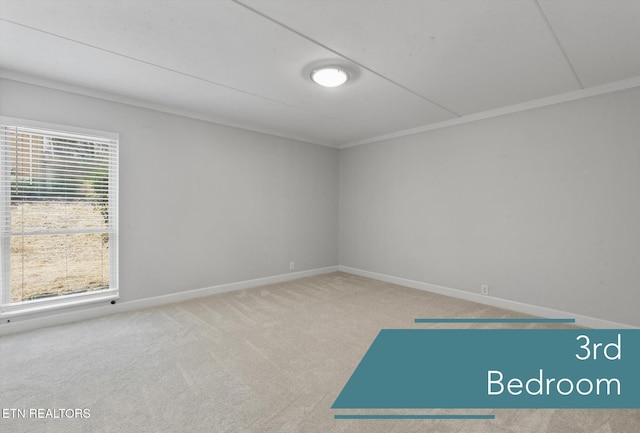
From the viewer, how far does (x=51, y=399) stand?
1933mm

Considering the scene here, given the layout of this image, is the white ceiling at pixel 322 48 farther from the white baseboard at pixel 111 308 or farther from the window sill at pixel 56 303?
the white baseboard at pixel 111 308

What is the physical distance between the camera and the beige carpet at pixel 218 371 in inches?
68.0

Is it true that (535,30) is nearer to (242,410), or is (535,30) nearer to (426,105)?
(426,105)

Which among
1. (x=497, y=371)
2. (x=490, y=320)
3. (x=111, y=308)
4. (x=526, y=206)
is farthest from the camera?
(x=526, y=206)

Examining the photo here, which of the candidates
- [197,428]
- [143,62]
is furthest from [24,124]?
[197,428]

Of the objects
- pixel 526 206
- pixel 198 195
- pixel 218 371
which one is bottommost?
pixel 218 371

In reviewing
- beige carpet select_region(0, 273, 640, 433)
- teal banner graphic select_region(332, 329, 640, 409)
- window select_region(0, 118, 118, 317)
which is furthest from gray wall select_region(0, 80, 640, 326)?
teal banner graphic select_region(332, 329, 640, 409)

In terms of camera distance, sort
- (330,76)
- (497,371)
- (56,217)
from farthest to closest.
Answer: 1. (56,217)
2. (330,76)
3. (497,371)

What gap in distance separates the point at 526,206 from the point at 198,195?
4273mm

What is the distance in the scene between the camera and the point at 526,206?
3.60m

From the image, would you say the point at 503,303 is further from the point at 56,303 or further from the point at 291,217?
the point at 56,303

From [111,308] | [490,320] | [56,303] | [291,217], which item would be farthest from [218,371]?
[291,217]

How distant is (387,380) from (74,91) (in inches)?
165

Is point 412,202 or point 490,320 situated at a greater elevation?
point 412,202
